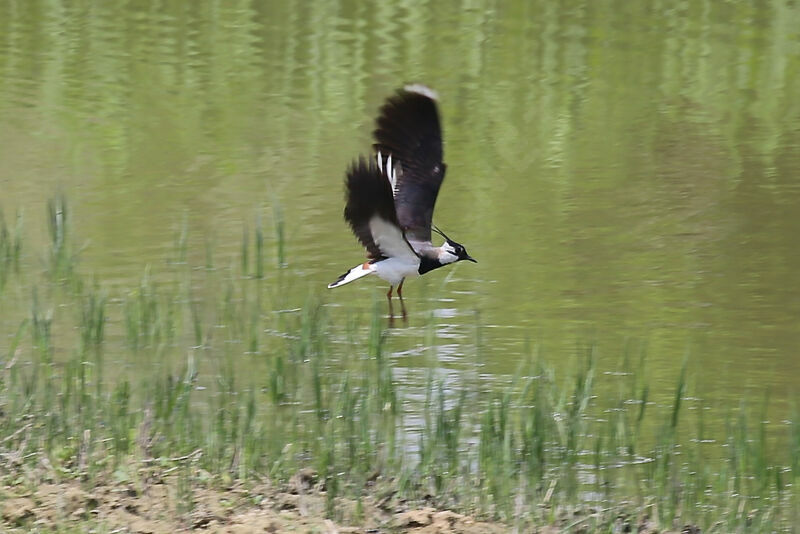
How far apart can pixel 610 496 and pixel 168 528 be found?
132 centimetres

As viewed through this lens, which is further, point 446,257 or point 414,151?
point 446,257

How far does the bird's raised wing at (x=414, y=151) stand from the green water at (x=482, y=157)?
0.48m

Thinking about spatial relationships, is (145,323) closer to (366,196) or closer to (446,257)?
(366,196)

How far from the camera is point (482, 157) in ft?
33.4

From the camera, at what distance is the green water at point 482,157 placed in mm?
6820

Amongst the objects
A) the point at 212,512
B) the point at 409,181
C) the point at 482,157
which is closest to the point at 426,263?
the point at 409,181

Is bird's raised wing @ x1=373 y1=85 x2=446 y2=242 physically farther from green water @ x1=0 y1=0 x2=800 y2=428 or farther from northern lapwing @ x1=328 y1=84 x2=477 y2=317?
green water @ x1=0 y1=0 x2=800 y2=428

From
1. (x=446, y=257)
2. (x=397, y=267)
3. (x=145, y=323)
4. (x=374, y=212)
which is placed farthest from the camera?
(x=446, y=257)

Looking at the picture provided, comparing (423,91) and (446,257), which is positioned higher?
(423,91)

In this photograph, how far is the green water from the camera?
22.4 feet

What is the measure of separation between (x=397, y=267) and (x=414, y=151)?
49 cm

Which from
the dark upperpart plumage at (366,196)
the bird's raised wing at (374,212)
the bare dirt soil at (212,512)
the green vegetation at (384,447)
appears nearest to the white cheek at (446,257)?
the bird's raised wing at (374,212)

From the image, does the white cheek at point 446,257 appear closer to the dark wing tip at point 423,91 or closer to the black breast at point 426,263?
the black breast at point 426,263

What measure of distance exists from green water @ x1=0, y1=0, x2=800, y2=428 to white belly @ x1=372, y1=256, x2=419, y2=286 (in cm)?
31
